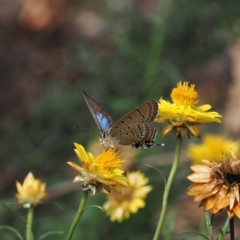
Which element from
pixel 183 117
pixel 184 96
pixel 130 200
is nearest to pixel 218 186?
pixel 183 117

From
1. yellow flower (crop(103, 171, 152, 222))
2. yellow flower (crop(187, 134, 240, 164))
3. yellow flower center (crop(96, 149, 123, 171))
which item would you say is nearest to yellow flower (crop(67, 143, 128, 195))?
yellow flower center (crop(96, 149, 123, 171))

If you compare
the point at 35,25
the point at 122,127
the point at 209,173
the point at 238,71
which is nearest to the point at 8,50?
the point at 35,25

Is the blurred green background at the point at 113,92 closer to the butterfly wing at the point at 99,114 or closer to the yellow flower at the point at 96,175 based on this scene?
the butterfly wing at the point at 99,114

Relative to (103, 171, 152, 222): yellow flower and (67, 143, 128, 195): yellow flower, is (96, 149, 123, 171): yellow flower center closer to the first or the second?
(67, 143, 128, 195): yellow flower

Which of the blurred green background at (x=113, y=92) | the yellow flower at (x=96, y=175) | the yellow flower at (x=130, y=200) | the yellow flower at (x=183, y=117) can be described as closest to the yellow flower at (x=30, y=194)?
the yellow flower at (x=96, y=175)

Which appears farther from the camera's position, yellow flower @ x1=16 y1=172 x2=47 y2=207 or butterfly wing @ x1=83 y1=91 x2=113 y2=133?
butterfly wing @ x1=83 y1=91 x2=113 y2=133

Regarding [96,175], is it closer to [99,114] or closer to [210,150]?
[99,114]

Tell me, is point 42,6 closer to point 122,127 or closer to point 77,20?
point 77,20
